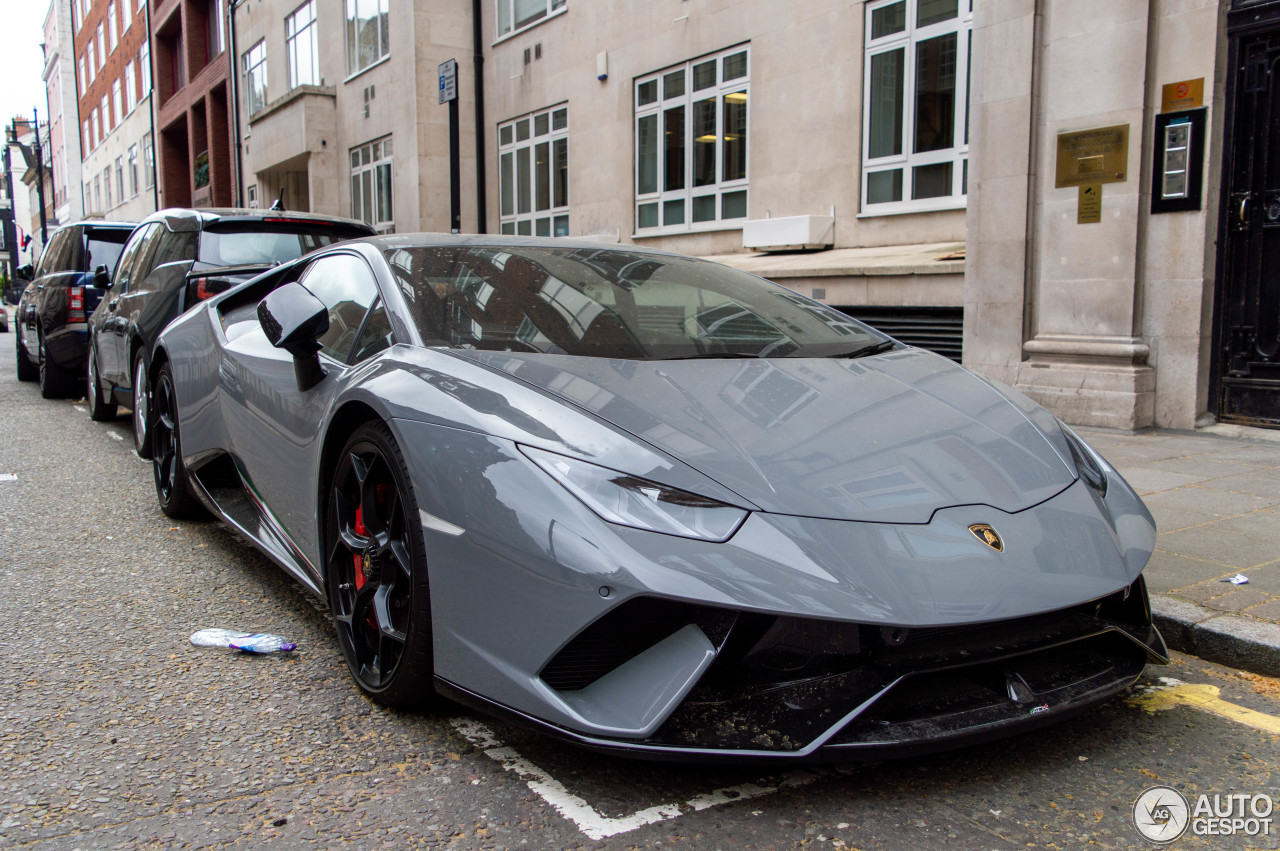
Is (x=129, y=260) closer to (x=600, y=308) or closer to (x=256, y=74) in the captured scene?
(x=600, y=308)

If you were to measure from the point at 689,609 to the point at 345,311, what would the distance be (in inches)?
71.6

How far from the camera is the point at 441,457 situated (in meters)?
2.45

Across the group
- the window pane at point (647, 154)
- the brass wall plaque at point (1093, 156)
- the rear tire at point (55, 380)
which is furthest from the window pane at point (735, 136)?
the rear tire at point (55, 380)

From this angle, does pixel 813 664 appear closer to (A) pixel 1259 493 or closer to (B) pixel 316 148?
(A) pixel 1259 493

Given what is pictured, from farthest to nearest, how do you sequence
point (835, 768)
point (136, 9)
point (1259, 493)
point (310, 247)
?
point (136, 9) < point (310, 247) < point (1259, 493) < point (835, 768)

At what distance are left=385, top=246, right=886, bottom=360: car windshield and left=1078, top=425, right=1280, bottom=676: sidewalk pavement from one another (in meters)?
1.42

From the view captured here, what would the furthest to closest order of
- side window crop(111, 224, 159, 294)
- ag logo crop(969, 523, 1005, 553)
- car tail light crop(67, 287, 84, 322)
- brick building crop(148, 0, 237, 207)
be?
brick building crop(148, 0, 237, 207)
car tail light crop(67, 287, 84, 322)
side window crop(111, 224, 159, 294)
ag logo crop(969, 523, 1005, 553)

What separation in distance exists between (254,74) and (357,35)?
30.6 ft

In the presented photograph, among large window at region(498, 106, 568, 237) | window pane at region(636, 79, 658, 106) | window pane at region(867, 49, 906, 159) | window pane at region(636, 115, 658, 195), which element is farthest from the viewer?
large window at region(498, 106, 568, 237)

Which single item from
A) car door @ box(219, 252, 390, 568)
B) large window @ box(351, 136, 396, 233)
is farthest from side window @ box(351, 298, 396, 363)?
large window @ box(351, 136, 396, 233)

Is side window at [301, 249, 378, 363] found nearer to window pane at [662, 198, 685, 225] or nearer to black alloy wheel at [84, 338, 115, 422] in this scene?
black alloy wheel at [84, 338, 115, 422]

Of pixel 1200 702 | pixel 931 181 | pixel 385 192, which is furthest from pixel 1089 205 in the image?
pixel 385 192

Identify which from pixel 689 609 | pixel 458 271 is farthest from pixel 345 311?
pixel 689 609

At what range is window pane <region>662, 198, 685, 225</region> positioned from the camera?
14.4 meters
